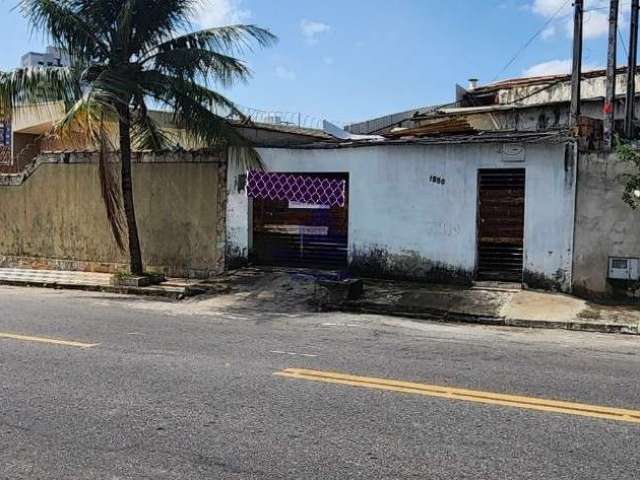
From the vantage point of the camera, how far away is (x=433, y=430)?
16.6 ft

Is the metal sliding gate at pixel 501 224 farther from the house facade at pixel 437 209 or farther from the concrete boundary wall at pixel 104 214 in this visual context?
the concrete boundary wall at pixel 104 214

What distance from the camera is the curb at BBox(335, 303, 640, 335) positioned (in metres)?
10.4

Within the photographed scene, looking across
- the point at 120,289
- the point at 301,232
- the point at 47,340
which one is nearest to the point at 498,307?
the point at 301,232

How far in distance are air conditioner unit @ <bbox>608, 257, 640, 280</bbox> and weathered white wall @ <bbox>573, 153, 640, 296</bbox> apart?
89 millimetres

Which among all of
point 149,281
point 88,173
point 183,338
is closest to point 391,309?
point 183,338

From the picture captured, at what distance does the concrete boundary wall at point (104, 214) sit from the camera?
15.9 meters

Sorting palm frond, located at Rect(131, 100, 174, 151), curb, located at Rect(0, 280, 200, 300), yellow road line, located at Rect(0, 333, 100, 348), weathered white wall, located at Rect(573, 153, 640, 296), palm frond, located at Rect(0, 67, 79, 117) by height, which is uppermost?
palm frond, located at Rect(0, 67, 79, 117)

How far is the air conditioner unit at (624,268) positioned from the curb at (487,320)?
1952mm

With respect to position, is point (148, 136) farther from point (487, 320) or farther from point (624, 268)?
point (624, 268)

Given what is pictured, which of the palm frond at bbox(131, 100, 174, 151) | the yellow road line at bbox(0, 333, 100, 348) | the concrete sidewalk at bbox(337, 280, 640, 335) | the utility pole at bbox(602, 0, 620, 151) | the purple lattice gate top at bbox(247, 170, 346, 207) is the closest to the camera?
the yellow road line at bbox(0, 333, 100, 348)

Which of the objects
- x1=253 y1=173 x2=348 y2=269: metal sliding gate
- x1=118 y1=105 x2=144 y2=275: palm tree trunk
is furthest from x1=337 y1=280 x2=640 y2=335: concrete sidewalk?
x1=118 y1=105 x2=144 y2=275: palm tree trunk

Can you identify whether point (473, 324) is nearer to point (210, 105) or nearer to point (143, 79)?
point (210, 105)

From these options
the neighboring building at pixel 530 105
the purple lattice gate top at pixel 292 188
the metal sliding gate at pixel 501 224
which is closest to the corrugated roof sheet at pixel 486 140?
the metal sliding gate at pixel 501 224

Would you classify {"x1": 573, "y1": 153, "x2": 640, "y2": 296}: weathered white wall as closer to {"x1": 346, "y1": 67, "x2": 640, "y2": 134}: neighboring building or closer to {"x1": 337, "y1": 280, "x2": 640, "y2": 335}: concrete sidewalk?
{"x1": 337, "y1": 280, "x2": 640, "y2": 335}: concrete sidewalk
